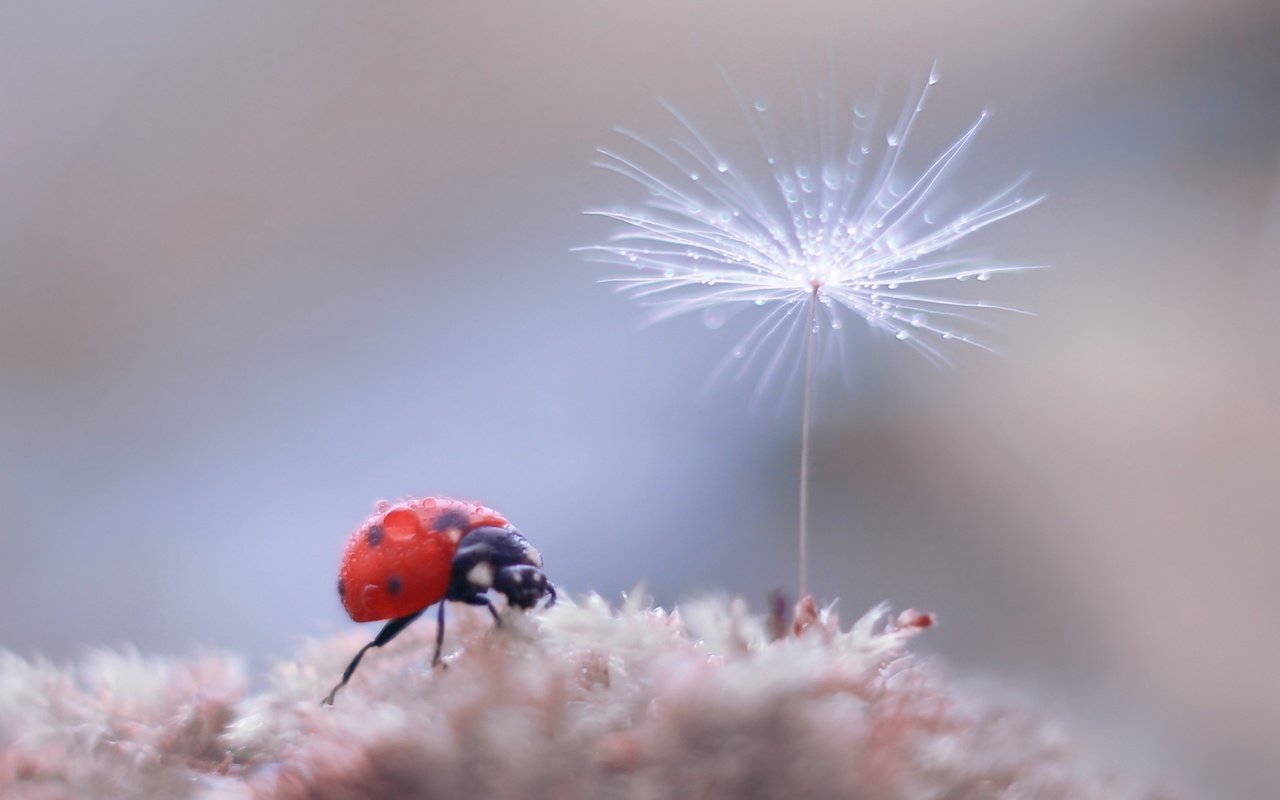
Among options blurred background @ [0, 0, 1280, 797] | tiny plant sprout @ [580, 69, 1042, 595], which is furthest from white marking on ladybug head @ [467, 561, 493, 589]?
blurred background @ [0, 0, 1280, 797]

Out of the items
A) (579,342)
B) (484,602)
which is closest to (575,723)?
(484,602)

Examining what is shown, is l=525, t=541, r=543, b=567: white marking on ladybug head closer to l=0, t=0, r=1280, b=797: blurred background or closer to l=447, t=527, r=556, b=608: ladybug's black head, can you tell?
l=447, t=527, r=556, b=608: ladybug's black head

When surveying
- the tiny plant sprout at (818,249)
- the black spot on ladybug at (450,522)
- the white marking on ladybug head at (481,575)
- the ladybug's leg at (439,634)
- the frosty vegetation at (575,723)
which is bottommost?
the frosty vegetation at (575,723)

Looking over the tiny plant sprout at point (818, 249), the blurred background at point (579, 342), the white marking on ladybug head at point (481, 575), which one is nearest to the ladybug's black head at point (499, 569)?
the white marking on ladybug head at point (481, 575)

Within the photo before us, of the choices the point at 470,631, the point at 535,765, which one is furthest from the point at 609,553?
the point at 535,765

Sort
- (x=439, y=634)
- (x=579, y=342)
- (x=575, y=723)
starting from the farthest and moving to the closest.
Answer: (x=579, y=342), (x=439, y=634), (x=575, y=723)

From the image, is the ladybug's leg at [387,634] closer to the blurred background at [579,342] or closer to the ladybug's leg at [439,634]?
the ladybug's leg at [439,634]

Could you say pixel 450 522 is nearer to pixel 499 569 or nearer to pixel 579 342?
pixel 499 569
